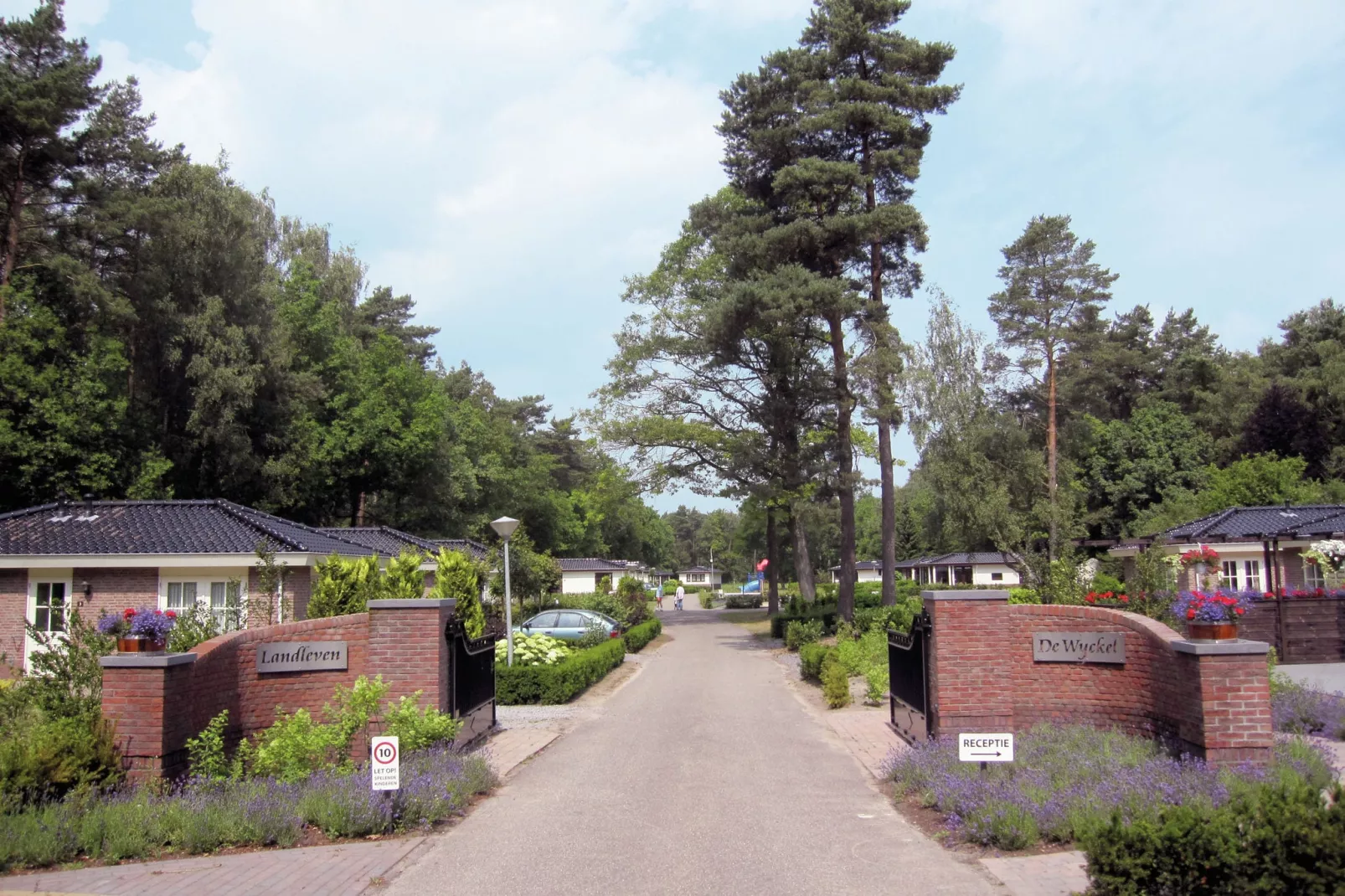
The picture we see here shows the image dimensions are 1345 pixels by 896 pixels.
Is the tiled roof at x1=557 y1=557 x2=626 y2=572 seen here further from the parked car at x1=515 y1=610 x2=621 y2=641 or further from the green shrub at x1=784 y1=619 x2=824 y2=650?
the parked car at x1=515 y1=610 x2=621 y2=641

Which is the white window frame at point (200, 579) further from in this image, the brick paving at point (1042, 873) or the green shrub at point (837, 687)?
the brick paving at point (1042, 873)

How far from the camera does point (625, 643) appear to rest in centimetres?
3041

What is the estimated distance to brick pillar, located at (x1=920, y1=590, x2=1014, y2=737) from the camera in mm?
10469

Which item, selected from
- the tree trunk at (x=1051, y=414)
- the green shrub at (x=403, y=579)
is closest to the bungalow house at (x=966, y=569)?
the tree trunk at (x=1051, y=414)

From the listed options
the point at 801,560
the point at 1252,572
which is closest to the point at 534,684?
the point at 1252,572

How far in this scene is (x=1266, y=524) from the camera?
2647 cm

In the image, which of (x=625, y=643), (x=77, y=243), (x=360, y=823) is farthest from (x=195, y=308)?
(x=360, y=823)

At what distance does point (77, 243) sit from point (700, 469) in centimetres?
2380

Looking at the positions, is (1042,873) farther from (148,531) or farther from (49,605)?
(49,605)

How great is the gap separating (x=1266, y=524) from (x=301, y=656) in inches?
1028

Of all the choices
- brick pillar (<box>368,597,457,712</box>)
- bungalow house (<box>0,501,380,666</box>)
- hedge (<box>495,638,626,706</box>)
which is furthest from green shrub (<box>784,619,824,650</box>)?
brick pillar (<box>368,597,457,712</box>)

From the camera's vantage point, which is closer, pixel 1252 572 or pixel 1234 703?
pixel 1234 703

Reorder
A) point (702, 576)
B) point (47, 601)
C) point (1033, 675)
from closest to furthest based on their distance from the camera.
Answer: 1. point (1033, 675)
2. point (47, 601)
3. point (702, 576)

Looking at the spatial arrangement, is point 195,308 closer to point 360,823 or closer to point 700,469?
point 700,469
